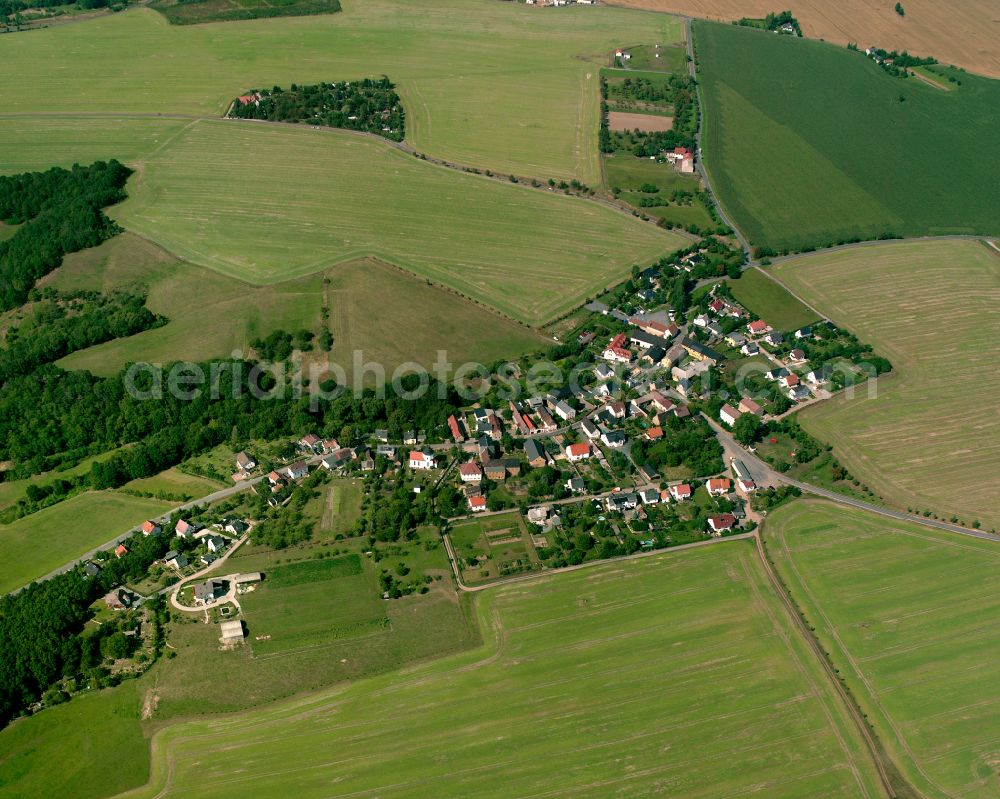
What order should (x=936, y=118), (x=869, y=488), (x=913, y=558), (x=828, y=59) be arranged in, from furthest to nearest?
(x=828, y=59)
(x=936, y=118)
(x=869, y=488)
(x=913, y=558)

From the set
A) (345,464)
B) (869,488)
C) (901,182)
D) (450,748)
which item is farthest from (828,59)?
(450,748)

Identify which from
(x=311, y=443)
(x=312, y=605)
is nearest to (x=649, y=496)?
(x=312, y=605)

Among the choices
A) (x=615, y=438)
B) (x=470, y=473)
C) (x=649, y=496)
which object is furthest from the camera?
(x=615, y=438)

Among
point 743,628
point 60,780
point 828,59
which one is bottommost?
point 60,780

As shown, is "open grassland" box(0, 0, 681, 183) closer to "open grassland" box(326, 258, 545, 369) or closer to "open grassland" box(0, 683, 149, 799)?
"open grassland" box(326, 258, 545, 369)

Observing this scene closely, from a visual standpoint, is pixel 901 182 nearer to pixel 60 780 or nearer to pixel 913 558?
pixel 913 558

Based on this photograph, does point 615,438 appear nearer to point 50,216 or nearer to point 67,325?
point 67,325

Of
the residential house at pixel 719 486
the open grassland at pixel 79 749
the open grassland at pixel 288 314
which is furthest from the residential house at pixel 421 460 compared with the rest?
the open grassland at pixel 79 749
